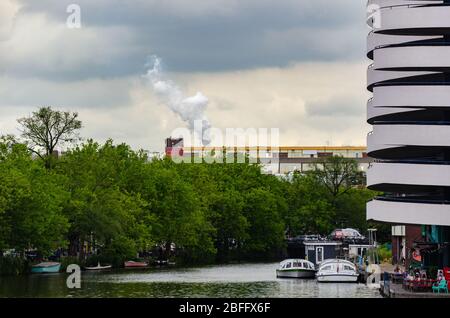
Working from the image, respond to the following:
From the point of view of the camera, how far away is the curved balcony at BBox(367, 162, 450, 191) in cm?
8644

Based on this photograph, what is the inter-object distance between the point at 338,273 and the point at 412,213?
18156 mm

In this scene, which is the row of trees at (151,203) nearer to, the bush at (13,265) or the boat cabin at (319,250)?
the bush at (13,265)

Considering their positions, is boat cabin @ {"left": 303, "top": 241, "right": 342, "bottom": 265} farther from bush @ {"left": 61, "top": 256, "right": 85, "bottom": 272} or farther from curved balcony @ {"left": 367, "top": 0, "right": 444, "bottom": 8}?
curved balcony @ {"left": 367, "top": 0, "right": 444, "bottom": 8}

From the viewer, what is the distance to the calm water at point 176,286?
9073 cm

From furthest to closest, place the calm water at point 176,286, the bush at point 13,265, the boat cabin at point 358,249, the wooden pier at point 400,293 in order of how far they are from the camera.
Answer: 1. the boat cabin at point 358,249
2. the bush at point 13,265
3. the calm water at point 176,286
4. the wooden pier at point 400,293

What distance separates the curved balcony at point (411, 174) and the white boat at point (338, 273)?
49.7 ft

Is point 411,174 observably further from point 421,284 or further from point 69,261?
point 69,261

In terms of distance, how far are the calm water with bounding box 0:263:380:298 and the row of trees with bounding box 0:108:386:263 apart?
6353mm

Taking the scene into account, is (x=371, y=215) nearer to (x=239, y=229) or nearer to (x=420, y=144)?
(x=420, y=144)

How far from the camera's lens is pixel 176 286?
326ft

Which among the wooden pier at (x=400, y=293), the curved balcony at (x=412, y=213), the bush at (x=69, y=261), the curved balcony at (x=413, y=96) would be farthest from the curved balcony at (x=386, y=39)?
the bush at (x=69, y=261)

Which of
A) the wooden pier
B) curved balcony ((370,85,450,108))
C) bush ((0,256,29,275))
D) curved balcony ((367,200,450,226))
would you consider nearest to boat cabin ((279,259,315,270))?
bush ((0,256,29,275))
